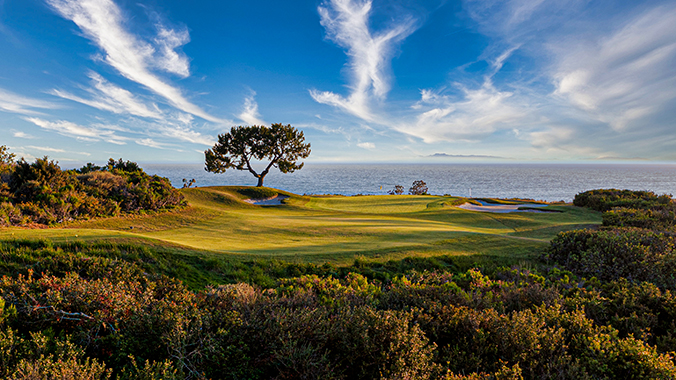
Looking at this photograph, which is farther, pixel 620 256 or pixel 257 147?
pixel 257 147

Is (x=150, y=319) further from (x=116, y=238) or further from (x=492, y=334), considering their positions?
(x=116, y=238)

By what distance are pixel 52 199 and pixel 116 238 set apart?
17.0 ft

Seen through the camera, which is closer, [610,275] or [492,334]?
[492,334]

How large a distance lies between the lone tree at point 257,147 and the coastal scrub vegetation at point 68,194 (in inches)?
1096

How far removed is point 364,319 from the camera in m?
3.39

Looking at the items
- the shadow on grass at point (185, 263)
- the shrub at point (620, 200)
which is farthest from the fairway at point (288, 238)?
the shrub at point (620, 200)

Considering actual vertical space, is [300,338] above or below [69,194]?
below

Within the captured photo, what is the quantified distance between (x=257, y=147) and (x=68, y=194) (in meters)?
33.3

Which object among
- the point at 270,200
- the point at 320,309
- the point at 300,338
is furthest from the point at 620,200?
the point at 270,200

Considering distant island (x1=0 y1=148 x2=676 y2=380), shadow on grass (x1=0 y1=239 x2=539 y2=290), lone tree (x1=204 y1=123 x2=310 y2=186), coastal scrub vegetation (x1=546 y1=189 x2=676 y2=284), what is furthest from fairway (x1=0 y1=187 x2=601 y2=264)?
lone tree (x1=204 y1=123 x2=310 y2=186)

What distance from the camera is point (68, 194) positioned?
10.7 metres

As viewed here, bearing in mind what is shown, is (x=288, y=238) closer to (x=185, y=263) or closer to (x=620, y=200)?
(x=185, y=263)

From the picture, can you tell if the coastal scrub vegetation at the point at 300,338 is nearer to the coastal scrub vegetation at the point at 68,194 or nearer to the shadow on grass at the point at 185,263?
the shadow on grass at the point at 185,263

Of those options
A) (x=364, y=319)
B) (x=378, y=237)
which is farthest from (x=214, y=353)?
(x=378, y=237)
